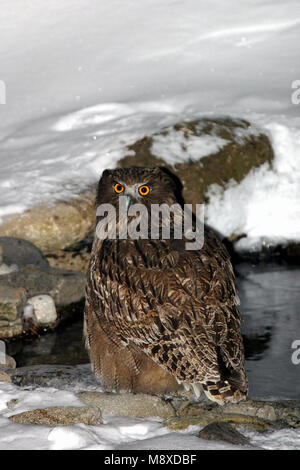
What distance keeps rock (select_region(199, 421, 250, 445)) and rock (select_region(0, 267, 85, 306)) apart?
368cm

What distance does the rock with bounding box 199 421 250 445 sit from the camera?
3.56m

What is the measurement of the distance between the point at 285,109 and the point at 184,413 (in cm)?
719

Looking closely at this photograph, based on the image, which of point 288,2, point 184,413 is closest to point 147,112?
point 288,2

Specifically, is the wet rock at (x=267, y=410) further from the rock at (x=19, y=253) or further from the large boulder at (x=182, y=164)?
the large boulder at (x=182, y=164)

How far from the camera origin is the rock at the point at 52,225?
7586mm

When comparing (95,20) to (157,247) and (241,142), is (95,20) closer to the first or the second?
(241,142)

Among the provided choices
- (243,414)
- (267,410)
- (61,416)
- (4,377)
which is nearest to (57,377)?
(4,377)

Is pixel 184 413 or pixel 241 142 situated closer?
pixel 184 413

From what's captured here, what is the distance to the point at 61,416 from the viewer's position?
396cm

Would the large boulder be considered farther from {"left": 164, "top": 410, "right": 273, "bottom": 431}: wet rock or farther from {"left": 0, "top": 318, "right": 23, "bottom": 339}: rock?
{"left": 164, "top": 410, "right": 273, "bottom": 431}: wet rock

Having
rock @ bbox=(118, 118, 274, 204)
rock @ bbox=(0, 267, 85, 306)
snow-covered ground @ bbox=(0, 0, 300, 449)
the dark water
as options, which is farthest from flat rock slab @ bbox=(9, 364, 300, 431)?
rock @ bbox=(118, 118, 274, 204)

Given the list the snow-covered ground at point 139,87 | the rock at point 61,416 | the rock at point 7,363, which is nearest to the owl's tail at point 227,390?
the rock at point 61,416

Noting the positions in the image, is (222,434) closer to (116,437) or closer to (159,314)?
(116,437)

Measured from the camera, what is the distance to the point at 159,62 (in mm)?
11289
